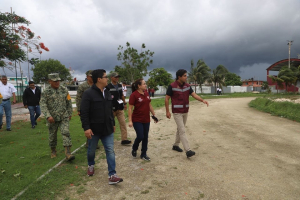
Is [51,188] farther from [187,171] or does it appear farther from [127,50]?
[127,50]

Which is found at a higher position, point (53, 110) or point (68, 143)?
point (53, 110)

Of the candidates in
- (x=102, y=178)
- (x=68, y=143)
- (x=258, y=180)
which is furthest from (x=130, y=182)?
(x=258, y=180)

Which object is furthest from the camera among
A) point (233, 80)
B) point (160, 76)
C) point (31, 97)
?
point (233, 80)

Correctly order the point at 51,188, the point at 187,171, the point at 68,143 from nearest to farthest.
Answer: the point at 51,188 → the point at 187,171 → the point at 68,143

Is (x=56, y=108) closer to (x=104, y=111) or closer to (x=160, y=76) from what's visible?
(x=104, y=111)

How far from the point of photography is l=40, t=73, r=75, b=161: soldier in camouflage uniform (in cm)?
484

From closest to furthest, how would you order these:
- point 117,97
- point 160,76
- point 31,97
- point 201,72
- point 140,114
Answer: point 140,114
point 117,97
point 31,97
point 201,72
point 160,76

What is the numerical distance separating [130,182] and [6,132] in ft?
22.8

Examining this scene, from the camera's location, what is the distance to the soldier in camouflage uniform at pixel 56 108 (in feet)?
15.9

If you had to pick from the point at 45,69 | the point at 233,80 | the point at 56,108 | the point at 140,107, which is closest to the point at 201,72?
the point at 45,69

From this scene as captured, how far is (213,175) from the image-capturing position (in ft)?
13.2

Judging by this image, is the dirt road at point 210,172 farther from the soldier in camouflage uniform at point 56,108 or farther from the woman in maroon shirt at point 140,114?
the soldier in camouflage uniform at point 56,108

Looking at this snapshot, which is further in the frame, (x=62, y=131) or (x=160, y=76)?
(x=160, y=76)

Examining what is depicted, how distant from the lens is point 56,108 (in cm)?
493
